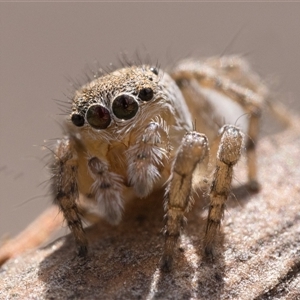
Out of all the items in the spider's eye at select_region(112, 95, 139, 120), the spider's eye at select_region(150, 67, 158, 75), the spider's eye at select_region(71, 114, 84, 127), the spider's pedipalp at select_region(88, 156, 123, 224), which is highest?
the spider's eye at select_region(150, 67, 158, 75)

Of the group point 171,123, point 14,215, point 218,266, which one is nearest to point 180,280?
point 218,266

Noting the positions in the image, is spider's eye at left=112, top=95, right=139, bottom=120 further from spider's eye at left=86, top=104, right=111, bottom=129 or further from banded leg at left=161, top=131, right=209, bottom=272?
banded leg at left=161, top=131, right=209, bottom=272

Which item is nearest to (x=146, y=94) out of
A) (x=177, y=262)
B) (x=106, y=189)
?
(x=106, y=189)

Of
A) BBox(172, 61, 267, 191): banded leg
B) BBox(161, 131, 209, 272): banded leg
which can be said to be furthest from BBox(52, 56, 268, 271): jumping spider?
BBox(172, 61, 267, 191): banded leg

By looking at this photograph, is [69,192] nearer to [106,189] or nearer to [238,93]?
[106,189]

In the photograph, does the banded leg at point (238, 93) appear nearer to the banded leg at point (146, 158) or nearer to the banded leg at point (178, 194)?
the banded leg at point (146, 158)

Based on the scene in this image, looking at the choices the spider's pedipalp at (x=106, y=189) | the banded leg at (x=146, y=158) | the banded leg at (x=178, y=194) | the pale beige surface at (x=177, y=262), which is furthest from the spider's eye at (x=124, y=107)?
the pale beige surface at (x=177, y=262)

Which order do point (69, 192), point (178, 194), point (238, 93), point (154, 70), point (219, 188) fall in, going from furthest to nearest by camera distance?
1. point (238, 93)
2. point (154, 70)
3. point (69, 192)
4. point (219, 188)
5. point (178, 194)
